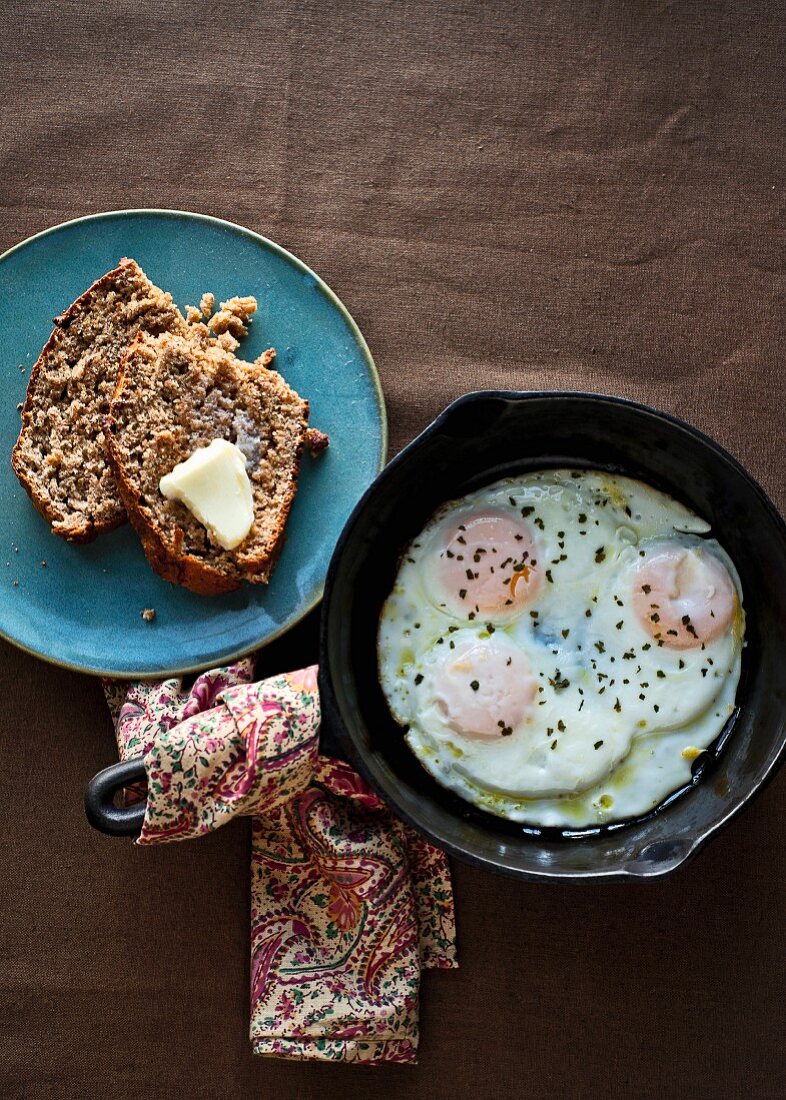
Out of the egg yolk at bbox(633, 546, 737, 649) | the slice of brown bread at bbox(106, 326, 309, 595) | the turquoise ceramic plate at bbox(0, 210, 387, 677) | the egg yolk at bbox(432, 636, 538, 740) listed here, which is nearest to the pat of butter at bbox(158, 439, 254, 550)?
the slice of brown bread at bbox(106, 326, 309, 595)

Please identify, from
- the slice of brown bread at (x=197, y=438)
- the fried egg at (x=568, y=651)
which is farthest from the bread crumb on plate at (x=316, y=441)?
the fried egg at (x=568, y=651)

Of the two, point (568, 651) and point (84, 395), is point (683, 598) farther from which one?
point (84, 395)

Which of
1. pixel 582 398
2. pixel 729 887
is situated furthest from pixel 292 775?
pixel 729 887

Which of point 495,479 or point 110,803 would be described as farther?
point 495,479

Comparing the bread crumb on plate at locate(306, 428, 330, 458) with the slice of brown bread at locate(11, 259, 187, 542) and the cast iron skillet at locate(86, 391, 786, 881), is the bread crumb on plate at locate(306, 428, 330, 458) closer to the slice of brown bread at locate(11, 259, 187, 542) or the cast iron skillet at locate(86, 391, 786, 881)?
the cast iron skillet at locate(86, 391, 786, 881)

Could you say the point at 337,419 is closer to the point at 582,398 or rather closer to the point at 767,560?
the point at 582,398

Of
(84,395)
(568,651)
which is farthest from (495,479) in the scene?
(84,395)

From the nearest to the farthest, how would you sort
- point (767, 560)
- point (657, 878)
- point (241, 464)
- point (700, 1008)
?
point (657, 878)
point (767, 560)
point (241, 464)
point (700, 1008)
